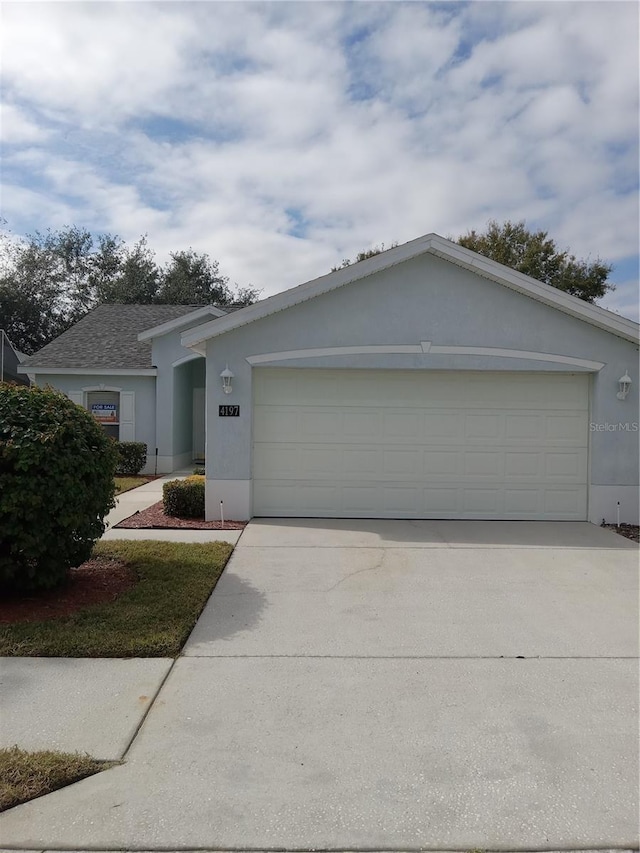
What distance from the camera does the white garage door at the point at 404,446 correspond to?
9836 millimetres

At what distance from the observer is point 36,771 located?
3.00 meters

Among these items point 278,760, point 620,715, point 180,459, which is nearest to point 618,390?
point 620,715

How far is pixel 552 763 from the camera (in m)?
3.18

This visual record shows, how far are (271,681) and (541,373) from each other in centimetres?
725

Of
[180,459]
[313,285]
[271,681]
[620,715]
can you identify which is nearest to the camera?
[620,715]

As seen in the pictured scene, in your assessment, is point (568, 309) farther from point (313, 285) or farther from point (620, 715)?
point (620, 715)

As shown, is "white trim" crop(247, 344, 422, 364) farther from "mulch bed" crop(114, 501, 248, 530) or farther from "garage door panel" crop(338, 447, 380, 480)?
"mulch bed" crop(114, 501, 248, 530)

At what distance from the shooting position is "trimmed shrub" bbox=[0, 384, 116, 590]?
17.1 ft

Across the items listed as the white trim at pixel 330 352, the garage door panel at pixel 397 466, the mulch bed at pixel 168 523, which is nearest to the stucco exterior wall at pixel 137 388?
the mulch bed at pixel 168 523

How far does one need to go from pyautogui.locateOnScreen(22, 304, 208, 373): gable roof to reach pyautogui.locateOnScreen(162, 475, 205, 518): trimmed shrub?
704cm

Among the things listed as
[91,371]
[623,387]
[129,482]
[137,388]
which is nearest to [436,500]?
[623,387]

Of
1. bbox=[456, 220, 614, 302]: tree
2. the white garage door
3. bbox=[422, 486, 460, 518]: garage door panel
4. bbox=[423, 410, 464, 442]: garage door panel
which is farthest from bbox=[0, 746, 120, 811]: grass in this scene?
bbox=[456, 220, 614, 302]: tree

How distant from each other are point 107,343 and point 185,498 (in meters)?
9.30

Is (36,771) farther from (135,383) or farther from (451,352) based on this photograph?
(135,383)
